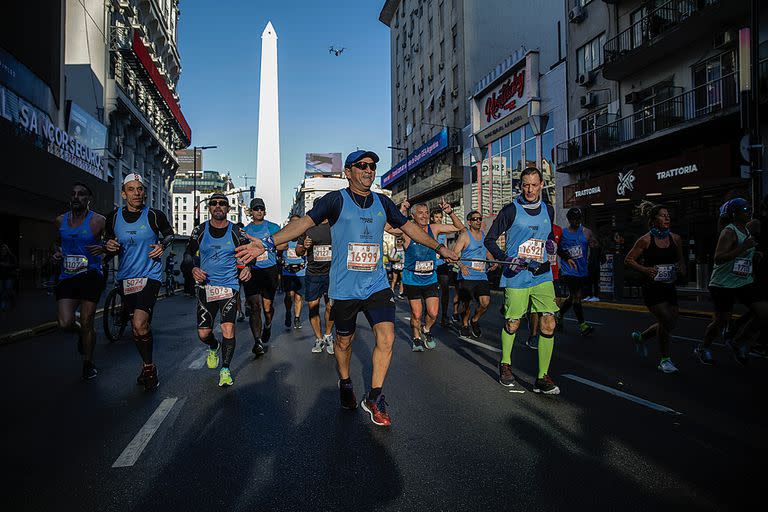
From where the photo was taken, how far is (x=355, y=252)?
414 centimetres

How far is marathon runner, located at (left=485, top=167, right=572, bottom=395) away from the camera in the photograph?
5.02 m

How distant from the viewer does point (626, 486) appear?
112 inches

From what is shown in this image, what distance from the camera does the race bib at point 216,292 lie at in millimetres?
5688

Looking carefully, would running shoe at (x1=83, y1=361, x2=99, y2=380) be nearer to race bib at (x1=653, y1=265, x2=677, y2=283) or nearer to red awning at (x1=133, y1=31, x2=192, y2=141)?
race bib at (x1=653, y1=265, x2=677, y2=283)

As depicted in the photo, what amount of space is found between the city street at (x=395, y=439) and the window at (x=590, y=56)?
65.6 feet

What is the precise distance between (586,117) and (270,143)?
37620 millimetres

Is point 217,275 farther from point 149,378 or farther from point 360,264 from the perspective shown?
point 360,264

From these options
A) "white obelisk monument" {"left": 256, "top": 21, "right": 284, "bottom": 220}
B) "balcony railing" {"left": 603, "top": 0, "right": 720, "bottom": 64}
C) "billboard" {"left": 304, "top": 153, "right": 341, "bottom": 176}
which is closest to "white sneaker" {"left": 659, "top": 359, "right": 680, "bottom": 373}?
"balcony railing" {"left": 603, "top": 0, "right": 720, "bottom": 64}

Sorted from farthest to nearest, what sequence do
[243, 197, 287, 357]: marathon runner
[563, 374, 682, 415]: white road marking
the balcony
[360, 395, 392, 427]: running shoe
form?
the balcony, [243, 197, 287, 357]: marathon runner, [563, 374, 682, 415]: white road marking, [360, 395, 392, 427]: running shoe

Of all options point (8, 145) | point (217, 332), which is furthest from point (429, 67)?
point (217, 332)

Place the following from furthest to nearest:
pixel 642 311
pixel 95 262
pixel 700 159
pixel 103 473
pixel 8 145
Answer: pixel 700 159
pixel 8 145
pixel 642 311
pixel 95 262
pixel 103 473

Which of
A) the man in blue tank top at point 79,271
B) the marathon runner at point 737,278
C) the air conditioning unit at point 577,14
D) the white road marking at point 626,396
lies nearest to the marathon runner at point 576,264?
the marathon runner at point 737,278

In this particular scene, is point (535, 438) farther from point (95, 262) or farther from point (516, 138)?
point (516, 138)

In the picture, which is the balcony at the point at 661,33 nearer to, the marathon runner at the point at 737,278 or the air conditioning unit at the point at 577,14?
the air conditioning unit at the point at 577,14
